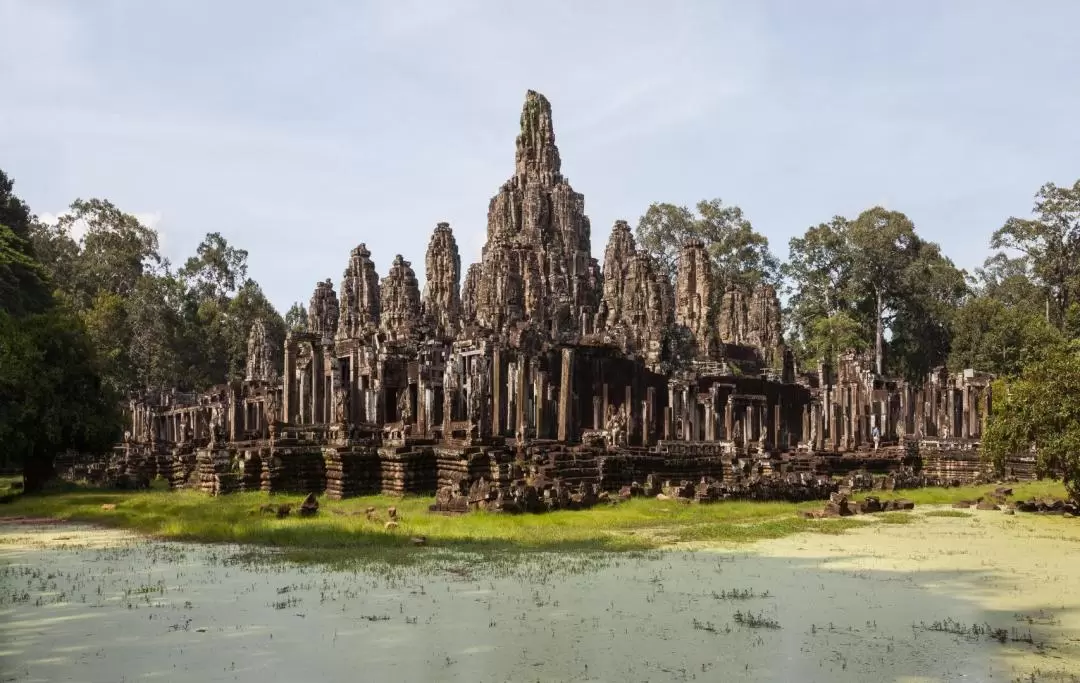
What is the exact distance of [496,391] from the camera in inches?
1073

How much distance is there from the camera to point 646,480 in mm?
25188

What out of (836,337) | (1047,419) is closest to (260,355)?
(836,337)

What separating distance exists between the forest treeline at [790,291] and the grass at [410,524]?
25.6 m

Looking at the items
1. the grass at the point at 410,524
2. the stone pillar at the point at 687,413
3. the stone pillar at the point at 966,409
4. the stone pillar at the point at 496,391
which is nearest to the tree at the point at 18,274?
the grass at the point at 410,524

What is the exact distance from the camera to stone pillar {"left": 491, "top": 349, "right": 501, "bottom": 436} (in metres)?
26.6

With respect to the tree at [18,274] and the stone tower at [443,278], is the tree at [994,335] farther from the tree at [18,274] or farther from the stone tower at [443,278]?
the tree at [18,274]

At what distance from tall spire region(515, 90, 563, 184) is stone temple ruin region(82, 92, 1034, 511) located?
4.83 m

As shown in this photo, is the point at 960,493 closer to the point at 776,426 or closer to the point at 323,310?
the point at 776,426

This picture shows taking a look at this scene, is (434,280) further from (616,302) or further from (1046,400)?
(1046,400)

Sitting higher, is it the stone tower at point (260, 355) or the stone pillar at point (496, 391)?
the stone tower at point (260, 355)

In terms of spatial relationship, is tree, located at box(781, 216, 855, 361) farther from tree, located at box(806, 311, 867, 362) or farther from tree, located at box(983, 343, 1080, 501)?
tree, located at box(983, 343, 1080, 501)

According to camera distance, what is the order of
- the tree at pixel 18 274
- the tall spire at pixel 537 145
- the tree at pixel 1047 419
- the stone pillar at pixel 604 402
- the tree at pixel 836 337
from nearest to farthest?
the tree at pixel 1047 419 < the stone pillar at pixel 604 402 < the tree at pixel 18 274 < the tree at pixel 836 337 < the tall spire at pixel 537 145

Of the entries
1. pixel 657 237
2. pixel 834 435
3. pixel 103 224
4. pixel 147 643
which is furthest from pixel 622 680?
pixel 103 224

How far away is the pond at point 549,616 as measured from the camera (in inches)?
289
